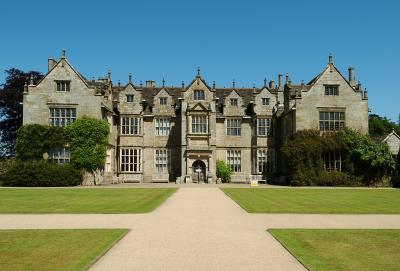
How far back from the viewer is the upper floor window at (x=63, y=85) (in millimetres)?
39719

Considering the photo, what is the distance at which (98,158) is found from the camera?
3862 cm

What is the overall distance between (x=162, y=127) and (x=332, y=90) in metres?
18.1

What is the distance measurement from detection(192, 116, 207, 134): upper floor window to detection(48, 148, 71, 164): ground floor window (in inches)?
506

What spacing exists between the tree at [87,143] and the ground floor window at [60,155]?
80 cm

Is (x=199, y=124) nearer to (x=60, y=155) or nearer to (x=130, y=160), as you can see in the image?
(x=130, y=160)

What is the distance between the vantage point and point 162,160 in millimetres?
46688

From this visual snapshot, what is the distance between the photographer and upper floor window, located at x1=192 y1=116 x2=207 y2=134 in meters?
44.3

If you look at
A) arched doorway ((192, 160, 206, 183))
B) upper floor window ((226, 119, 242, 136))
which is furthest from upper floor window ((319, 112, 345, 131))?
arched doorway ((192, 160, 206, 183))

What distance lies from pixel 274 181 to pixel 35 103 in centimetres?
2514

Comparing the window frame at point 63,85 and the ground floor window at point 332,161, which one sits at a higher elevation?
the window frame at point 63,85

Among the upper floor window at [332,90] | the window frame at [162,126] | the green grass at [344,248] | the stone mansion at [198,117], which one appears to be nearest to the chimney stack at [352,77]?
the stone mansion at [198,117]

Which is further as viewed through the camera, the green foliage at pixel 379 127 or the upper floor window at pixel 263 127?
the green foliage at pixel 379 127

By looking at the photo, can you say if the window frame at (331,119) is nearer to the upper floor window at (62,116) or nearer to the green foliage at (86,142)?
the green foliage at (86,142)

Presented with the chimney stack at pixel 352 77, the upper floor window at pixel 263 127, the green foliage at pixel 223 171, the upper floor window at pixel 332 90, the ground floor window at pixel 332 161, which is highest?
the chimney stack at pixel 352 77
